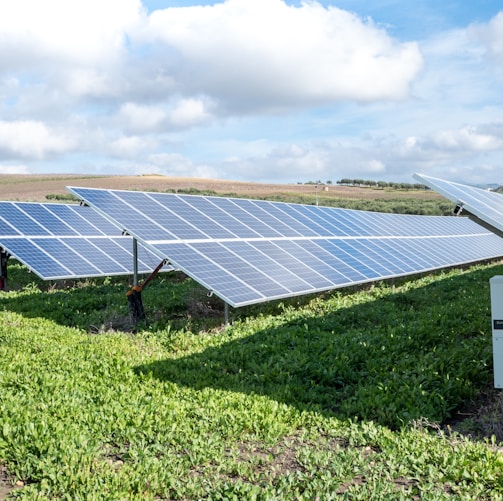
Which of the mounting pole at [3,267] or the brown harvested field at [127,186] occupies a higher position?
the brown harvested field at [127,186]

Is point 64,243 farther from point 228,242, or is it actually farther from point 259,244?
point 259,244

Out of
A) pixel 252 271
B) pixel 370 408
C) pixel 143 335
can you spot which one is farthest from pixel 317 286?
pixel 370 408

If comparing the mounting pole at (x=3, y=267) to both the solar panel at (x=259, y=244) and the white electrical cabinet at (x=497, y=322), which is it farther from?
the white electrical cabinet at (x=497, y=322)

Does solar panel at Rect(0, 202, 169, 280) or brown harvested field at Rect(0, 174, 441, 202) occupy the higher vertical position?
brown harvested field at Rect(0, 174, 441, 202)

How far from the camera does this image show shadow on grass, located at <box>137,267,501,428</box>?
6.89m

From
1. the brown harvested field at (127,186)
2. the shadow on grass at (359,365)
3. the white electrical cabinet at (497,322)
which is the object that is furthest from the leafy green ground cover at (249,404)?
the brown harvested field at (127,186)

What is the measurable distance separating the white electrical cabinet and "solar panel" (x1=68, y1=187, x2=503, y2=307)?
459 cm

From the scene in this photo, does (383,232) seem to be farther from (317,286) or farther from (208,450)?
(208,450)

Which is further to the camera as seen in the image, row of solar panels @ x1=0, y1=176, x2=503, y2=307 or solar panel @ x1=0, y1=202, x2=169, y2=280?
solar panel @ x1=0, y1=202, x2=169, y2=280

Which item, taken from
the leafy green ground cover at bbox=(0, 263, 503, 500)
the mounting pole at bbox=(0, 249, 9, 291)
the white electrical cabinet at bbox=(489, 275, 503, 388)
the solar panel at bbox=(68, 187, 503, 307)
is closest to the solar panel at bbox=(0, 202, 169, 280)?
the mounting pole at bbox=(0, 249, 9, 291)

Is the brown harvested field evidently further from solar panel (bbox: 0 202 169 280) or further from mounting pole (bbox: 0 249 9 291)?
mounting pole (bbox: 0 249 9 291)

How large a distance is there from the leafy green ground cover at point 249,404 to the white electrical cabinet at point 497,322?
28.1 inches

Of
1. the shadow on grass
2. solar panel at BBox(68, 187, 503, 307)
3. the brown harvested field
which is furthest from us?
the brown harvested field

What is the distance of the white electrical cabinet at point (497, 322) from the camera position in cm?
595
